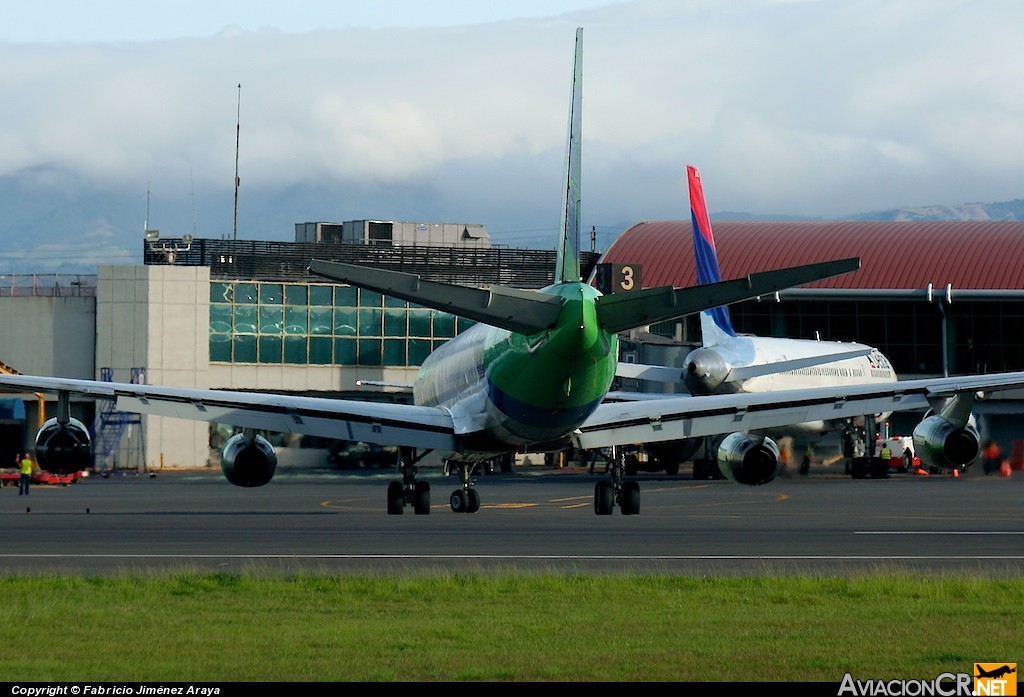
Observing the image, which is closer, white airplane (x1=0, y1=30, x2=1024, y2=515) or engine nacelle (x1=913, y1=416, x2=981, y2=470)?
white airplane (x1=0, y1=30, x2=1024, y2=515)

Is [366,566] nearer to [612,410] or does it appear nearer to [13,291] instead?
[612,410]

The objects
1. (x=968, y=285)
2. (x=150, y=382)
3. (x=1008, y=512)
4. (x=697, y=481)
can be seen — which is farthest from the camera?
(x=968, y=285)

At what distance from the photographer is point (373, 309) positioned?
336 ft

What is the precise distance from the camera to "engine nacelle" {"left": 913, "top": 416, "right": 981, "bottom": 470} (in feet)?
112

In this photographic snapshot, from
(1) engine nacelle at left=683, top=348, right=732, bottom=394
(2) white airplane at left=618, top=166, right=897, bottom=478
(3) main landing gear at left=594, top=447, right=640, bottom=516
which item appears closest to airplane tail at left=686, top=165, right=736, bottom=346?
(2) white airplane at left=618, top=166, right=897, bottom=478

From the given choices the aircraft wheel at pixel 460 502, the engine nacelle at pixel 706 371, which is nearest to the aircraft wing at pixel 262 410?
the aircraft wheel at pixel 460 502

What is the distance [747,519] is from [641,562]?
51.3ft

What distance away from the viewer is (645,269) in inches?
4414

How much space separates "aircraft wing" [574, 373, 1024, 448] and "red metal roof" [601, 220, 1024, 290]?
69751 millimetres

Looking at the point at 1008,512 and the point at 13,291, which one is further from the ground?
the point at 13,291

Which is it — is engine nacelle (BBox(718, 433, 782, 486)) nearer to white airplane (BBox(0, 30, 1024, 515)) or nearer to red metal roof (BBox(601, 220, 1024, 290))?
white airplane (BBox(0, 30, 1024, 515))

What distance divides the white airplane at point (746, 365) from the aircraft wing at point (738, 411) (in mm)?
32629

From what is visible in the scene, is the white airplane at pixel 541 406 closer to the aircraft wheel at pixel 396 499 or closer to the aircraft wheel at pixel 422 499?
the aircraft wheel at pixel 422 499

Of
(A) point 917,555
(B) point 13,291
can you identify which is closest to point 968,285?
(B) point 13,291
